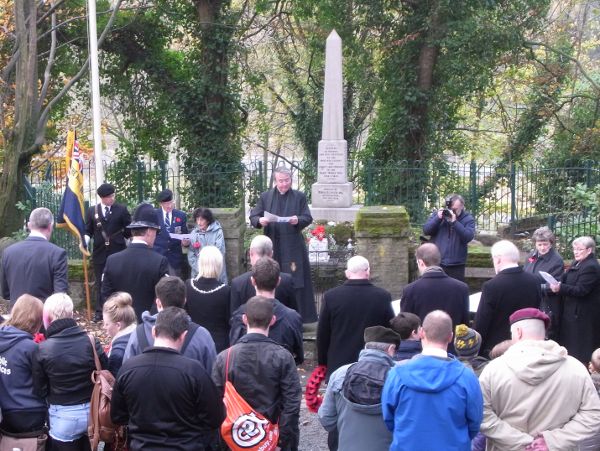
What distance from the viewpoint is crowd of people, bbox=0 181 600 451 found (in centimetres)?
474

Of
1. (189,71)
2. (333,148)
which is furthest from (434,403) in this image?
(189,71)

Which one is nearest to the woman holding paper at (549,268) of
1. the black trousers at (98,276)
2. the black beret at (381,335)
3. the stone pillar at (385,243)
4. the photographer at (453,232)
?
the photographer at (453,232)

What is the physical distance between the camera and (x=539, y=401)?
4.79 m

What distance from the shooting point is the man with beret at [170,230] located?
10.4 m

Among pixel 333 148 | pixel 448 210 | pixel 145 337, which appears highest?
pixel 333 148

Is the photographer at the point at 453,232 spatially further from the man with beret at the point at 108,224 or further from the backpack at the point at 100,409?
the backpack at the point at 100,409

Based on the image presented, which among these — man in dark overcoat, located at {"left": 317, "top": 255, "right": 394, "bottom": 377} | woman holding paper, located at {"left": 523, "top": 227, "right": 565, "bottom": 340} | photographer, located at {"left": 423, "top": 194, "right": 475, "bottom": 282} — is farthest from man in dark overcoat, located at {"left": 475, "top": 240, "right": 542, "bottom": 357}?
photographer, located at {"left": 423, "top": 194, "right": 475, "bottom": 282}

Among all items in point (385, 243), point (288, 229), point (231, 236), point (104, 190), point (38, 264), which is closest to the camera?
point (38, 264)

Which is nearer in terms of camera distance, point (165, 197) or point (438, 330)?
point (438, 330)

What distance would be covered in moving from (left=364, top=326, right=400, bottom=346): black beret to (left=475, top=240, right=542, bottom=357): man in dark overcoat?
1980 millimetres

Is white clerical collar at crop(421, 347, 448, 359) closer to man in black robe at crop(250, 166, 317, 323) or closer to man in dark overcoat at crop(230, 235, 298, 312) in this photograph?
man in dark overcoat at crop(230, 235, 298, 312)

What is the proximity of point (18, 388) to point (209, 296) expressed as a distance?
191 centimetres

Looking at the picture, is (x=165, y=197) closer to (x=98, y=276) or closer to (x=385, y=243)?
(x=98, y=276)

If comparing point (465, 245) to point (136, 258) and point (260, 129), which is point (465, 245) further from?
point (260, 129)
